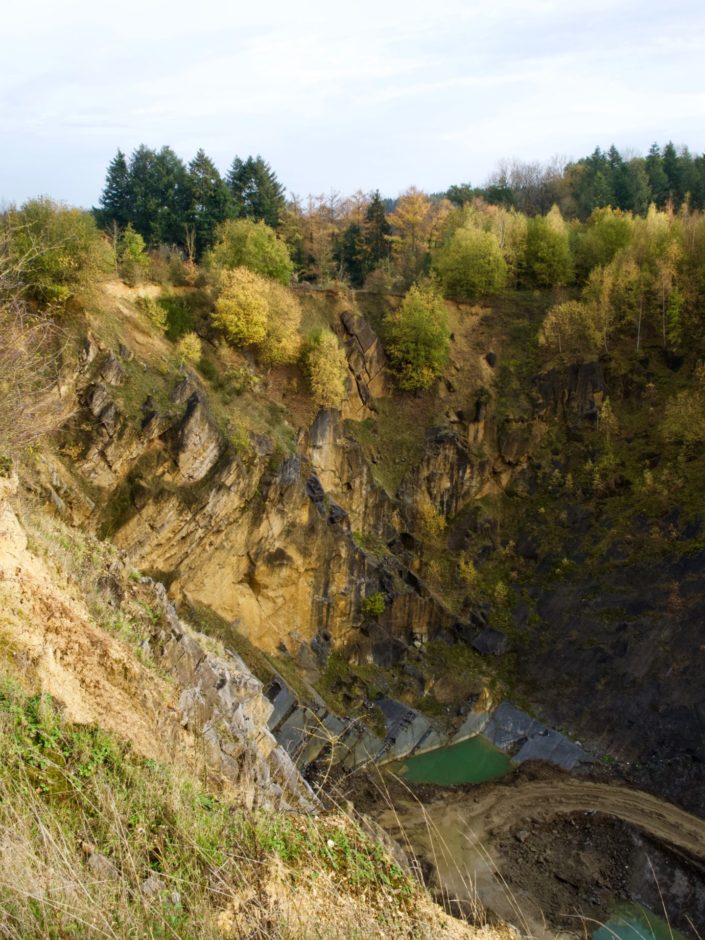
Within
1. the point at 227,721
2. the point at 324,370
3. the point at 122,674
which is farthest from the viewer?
the point at 324,370

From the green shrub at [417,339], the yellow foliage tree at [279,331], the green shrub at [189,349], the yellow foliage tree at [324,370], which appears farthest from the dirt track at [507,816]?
the green shrub at [417,339]

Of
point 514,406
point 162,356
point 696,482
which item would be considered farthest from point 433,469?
point 162,356

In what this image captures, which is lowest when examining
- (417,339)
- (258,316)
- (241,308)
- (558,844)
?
(558,844)

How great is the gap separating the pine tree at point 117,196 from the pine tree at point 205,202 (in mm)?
3808

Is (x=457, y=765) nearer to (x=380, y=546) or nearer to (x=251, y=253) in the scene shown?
(x=380, y=546)

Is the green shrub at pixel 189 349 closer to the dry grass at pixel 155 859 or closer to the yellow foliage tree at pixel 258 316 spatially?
the yellow foliage tree at pixel 258 316

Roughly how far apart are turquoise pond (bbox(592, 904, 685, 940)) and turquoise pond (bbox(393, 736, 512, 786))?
18.1 feet

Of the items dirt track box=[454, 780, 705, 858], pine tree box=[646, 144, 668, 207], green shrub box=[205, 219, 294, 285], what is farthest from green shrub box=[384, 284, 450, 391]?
pine tree box=[646, 144, 668, 207]

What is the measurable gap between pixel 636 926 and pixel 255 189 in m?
41.4

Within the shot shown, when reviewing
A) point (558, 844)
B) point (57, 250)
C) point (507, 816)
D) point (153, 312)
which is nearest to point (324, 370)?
point (153, 312)

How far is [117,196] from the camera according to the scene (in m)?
38.9

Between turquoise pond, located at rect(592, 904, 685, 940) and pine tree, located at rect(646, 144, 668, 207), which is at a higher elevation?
pine tree, located at rect(646, 144, 668, 207)

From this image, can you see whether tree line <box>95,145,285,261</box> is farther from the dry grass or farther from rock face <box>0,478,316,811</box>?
the dry grass

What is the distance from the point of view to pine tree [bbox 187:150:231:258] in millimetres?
37156
